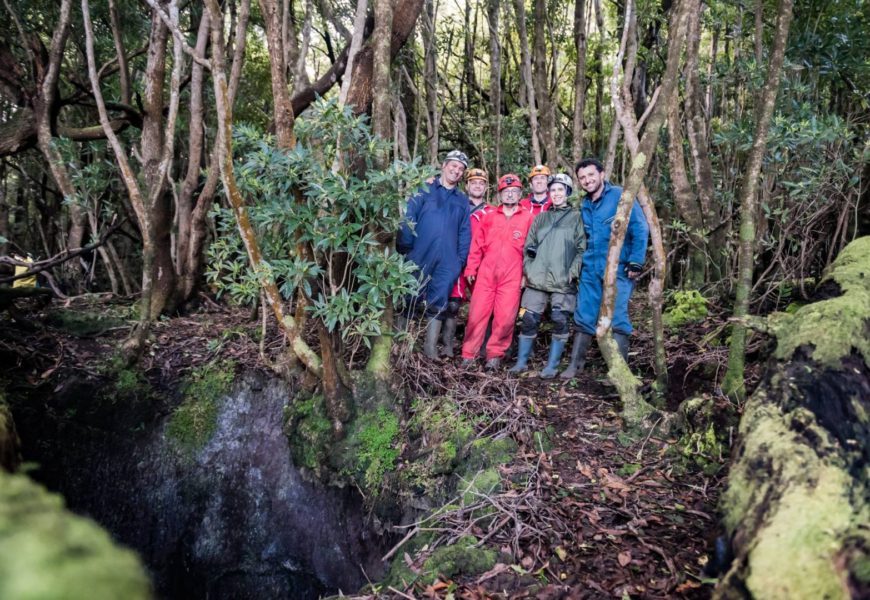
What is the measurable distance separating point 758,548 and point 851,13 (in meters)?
6.06

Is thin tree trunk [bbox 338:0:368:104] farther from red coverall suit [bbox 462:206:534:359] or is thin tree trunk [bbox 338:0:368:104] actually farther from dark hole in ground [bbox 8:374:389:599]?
dark hole in ground [bbox 8:374:389:599]

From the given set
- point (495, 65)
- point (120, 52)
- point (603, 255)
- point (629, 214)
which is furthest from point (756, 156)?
point (120, 52)

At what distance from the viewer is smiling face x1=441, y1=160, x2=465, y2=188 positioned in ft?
17.4

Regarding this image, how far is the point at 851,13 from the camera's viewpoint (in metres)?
5.55

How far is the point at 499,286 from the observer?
558 cm

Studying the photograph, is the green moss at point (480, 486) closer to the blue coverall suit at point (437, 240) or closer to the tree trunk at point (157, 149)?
the blue coverall suit at point (437, 240)

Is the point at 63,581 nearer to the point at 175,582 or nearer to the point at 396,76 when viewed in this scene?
the point at 175,582

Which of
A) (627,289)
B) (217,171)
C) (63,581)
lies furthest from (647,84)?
(63,581)

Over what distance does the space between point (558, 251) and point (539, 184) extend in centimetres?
81

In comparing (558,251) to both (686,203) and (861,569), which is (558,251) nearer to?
(686,203)

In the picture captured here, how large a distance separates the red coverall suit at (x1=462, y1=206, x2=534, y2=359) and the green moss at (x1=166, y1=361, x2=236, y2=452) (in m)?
2.40

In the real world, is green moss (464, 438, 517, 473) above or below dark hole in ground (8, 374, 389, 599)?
above

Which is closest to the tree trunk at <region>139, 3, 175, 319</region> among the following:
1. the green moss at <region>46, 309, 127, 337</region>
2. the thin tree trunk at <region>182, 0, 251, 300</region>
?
the thin tree trunk at <region>182, 0, 251, 300</region>

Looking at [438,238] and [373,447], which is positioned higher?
[438,238]
